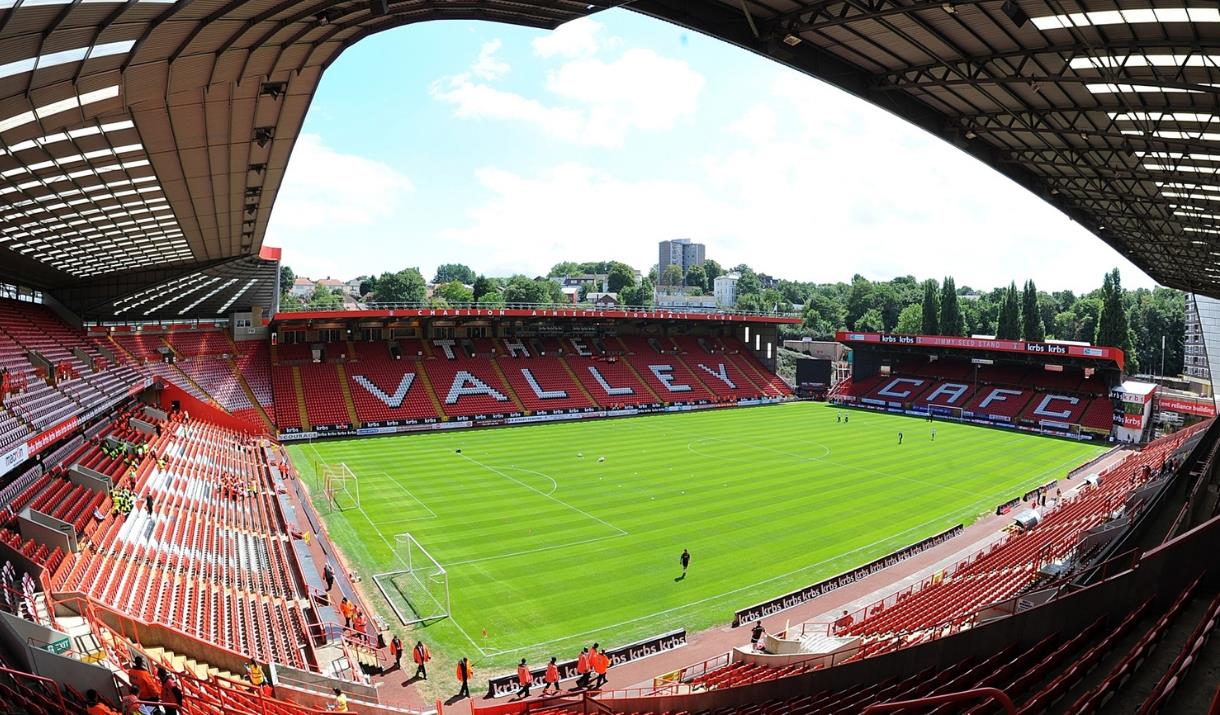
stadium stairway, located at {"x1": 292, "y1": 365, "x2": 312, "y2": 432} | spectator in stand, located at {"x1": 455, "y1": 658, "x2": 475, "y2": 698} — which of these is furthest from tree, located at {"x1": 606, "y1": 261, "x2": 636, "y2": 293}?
spectator in stand, located at {"x1": 455, "y1": 658, "x2": 475, "y2": 698}

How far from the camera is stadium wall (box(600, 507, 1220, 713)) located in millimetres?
8883

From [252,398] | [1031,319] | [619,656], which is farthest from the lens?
[1031,319]

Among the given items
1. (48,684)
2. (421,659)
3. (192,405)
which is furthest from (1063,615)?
(192,405)

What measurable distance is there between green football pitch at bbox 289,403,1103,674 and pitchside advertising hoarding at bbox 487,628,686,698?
76 cm

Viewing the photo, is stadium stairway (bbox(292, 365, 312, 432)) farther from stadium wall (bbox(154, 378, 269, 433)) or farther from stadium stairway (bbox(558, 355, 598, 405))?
stadium stairway (bbox(558, 355, 598, 405))

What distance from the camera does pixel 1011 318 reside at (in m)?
84.4

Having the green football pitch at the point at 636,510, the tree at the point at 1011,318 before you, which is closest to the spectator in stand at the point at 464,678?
the green football pitch at the point at 636,510

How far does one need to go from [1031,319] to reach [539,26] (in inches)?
3497

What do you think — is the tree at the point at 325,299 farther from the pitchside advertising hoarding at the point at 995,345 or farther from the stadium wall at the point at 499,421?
the pitchside advertising hoarding at the point at 995,345

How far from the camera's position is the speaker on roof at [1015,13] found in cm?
1052

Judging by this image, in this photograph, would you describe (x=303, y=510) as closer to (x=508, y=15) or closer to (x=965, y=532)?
(x=508, y=15)

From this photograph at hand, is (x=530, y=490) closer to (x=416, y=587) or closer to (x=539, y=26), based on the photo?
(x=416, y=587)

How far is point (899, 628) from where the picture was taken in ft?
52.1

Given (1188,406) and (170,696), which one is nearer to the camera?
(170,696)
